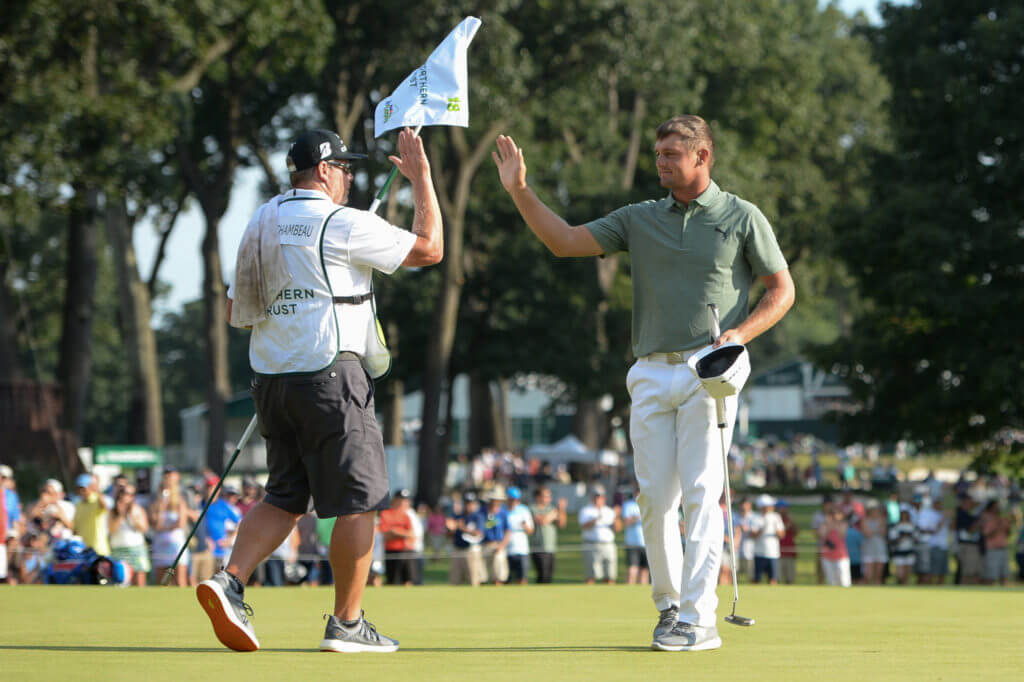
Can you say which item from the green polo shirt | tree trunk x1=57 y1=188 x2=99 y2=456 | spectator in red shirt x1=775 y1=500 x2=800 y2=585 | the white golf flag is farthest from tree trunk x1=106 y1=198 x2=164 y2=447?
the green polo shirt

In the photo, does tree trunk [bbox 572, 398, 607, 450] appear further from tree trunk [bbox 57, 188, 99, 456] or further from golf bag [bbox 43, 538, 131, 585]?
golf bag [bbox 43, 538, 131, 585]

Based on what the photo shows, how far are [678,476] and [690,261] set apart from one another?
88 cm

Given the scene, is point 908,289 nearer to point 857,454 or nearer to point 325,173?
point 325,173

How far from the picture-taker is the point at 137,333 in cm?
3497

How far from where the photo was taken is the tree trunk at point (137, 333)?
34688 mm

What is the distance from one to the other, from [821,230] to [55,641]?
44.8 meters

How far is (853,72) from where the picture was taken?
5503cm

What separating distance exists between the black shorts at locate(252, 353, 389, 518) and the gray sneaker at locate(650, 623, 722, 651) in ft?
3.97

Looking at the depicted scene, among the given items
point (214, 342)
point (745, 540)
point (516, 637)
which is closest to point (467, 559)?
point (745, 540)

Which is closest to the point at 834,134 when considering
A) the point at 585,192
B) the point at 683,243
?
the point at 585,192

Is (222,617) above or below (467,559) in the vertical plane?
above

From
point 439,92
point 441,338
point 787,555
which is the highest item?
point 441,338

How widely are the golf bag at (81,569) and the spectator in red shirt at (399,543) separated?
18.0 ft

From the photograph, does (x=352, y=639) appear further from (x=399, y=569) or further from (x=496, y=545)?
(x=496, y=545)
